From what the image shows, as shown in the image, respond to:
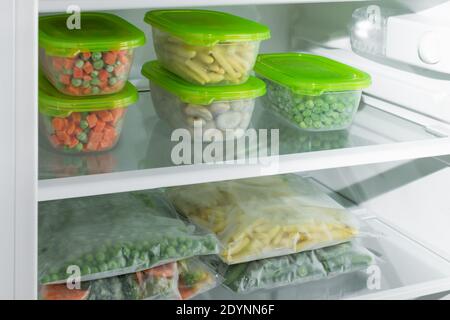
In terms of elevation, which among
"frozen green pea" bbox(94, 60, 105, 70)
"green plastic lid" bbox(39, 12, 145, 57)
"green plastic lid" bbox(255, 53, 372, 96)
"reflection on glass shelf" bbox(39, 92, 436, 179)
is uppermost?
"green plastic lid" bbox(39, 12, 145, 57)

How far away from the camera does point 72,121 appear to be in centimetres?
126

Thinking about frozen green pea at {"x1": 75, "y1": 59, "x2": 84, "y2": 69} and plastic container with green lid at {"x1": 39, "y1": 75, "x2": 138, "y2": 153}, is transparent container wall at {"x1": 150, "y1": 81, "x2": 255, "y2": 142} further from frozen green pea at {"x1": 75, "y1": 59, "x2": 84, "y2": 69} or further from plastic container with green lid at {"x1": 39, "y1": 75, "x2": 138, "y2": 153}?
frozen green pea at {"x1": 75, "y1": 59, "x2": 84, "y2": 69}

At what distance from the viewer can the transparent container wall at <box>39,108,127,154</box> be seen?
4.12 feet

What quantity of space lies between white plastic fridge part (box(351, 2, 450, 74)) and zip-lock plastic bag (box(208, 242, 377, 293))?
411mm

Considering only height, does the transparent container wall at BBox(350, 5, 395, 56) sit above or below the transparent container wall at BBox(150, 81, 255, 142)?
above

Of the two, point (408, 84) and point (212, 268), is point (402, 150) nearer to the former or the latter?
point (408, 84)

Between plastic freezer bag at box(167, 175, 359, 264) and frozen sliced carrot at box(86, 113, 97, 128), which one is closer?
frozen sliced carrot at box(86, 113, 97, 128)

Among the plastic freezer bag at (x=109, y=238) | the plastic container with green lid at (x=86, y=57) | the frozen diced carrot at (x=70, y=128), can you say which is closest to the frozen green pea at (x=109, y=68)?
the plastic container with green lid at (x=86, y=57)

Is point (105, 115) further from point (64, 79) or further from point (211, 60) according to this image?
point (211, 60)

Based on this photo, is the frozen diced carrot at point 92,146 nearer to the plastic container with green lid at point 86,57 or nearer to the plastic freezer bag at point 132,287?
the plastic container with green lid at point 86,57

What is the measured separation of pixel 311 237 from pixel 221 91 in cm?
38

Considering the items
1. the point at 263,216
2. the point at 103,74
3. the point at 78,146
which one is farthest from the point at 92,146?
the point at 263,216

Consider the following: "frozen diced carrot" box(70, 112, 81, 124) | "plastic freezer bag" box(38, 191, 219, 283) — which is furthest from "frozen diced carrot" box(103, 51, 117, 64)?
"plastic freezer bag" box(38, 191, 219, 283)
